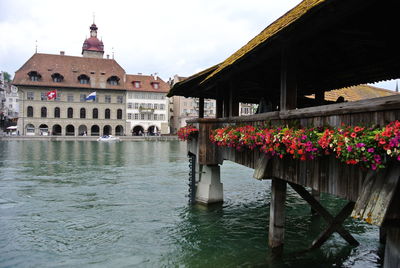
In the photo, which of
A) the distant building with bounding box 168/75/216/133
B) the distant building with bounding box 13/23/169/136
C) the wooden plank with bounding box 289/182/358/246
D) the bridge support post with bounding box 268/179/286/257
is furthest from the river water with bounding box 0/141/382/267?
the distant building with bounding box 168/75/216/133

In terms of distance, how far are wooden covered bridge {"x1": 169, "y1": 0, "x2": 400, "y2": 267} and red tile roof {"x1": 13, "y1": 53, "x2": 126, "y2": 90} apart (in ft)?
197

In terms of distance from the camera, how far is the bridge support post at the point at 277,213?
771cm

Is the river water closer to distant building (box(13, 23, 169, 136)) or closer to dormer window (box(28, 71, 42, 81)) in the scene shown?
distant building (box(13, 23, 169, 136))

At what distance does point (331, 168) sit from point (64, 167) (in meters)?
25.1

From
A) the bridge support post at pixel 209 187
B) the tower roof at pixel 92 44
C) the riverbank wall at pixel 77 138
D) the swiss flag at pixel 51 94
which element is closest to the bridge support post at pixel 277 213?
the bridge support post at pixel 209 187

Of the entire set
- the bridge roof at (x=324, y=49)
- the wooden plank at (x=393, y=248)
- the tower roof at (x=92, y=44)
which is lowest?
the wooden plank at (x=393, y=248)

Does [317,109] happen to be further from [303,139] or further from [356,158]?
[356,158]

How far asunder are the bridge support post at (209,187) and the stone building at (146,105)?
58864 millimetres

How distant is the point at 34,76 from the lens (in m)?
65.9

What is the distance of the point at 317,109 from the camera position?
5.55 m

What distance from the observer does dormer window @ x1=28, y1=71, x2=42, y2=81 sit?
65.5m

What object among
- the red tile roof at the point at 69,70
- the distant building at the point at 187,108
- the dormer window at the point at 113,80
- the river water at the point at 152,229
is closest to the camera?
the river water at the point at 152,229

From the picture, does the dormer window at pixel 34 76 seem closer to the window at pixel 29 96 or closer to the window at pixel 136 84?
the window at pixel 29 96

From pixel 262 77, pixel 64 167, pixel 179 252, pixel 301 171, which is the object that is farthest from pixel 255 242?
pixel 64 167
